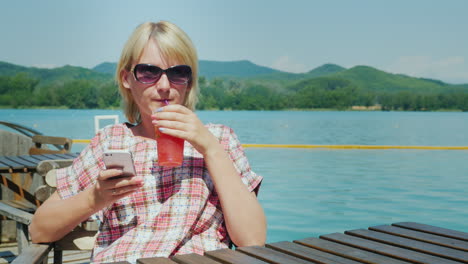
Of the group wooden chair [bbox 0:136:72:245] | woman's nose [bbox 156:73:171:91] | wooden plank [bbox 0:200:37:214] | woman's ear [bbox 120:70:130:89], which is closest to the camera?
woman's nose [bbox 156:73:171:91]

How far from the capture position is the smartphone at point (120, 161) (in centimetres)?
121

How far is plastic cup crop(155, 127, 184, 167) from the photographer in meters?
1.37

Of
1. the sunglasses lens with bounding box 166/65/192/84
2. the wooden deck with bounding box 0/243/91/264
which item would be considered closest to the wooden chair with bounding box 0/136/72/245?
the wooden deck with bounding box 0/243/91/264

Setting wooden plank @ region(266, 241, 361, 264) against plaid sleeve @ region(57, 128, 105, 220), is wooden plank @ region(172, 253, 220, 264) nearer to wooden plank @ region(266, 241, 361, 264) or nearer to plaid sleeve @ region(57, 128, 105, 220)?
wooden plank @ region(266, 241, 361, 264)

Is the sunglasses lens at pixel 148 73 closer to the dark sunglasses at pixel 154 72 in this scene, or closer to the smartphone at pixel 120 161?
the dark sunglasses at pixel 154 72

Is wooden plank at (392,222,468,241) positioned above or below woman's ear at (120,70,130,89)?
below

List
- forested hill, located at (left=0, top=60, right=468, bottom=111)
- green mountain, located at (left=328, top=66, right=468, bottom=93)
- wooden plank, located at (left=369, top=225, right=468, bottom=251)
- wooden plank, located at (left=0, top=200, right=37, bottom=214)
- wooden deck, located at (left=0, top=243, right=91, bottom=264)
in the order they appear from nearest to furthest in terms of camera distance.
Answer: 1. wooden plank, located at (left=369, top=225, right=468, bottom=251)
2. wooden deck, located at (left=0, top=243, right=91, bottom=264)
3. wooden plank, located at (left=0, top=200, right=37, bottom=214)
4. forested hill, located at (left=0, top=60, right=468, bottom=111)
5. green mountain, located at (left=328, top=66, right=468, bottom=93)

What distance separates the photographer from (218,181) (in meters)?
1.48

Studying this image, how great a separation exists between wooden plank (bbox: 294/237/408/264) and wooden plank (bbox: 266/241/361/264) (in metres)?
0.02

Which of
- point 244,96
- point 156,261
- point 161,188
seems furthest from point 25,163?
point 244,96

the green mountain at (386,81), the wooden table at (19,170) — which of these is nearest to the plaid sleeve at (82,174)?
the wooden table at (19,170)

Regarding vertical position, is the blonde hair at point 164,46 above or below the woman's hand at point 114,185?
above

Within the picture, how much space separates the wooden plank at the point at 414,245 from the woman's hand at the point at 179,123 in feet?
1.73

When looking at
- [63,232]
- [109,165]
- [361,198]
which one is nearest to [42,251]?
[63,232]
